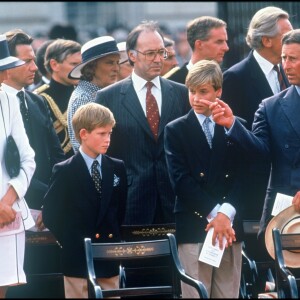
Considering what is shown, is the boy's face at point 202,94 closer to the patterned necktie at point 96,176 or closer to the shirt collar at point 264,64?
the patterned necktie at point 96,176

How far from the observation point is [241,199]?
34.5ft

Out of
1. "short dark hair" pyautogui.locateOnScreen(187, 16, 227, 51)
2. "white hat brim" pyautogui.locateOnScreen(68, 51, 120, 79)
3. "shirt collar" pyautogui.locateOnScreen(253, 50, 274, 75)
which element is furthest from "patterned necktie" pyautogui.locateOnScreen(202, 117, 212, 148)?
"short dark hair" pyautogui.locateOnScreen(187, 16, 227, 51)

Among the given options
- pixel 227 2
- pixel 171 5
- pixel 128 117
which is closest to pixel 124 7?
pixel 171 5

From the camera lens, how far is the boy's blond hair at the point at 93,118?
10375 millimetres

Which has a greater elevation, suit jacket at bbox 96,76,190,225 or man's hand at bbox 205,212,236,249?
suit jacket at bbox 96,76,190,225

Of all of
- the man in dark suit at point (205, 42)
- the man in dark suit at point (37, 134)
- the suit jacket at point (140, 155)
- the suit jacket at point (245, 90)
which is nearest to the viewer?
the suit jacket at point (140, 155)

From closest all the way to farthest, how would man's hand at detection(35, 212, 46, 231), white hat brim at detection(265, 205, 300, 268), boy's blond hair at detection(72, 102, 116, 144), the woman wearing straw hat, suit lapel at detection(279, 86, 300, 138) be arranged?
the woman wearing straw hat < white hat brim at detection(265, 205, 300, 268) < boy's blond hair at detection(72, 102, 116, 144) < suit lapel at detection(279, 86, 300, 138) < man's hand at detection(35, 212, 46, 231)

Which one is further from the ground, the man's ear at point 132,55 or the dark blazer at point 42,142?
the man's ear at point 132,55

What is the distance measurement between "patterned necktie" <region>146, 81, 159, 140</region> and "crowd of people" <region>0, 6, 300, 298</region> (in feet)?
0.03

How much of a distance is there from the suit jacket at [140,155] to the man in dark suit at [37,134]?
524 millimetres

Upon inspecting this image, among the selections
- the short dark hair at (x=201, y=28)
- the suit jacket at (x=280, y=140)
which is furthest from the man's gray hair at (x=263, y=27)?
the suit jacket at (x=280, y=140)

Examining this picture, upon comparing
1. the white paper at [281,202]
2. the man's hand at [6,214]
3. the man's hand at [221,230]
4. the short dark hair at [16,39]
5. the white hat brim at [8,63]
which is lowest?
the man's hand at [221,230]

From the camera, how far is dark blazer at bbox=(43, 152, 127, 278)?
1027 centimetres

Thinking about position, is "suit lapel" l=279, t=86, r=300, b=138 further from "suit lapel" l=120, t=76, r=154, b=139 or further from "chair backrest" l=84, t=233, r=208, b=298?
"chair backrest" l=84, t=233, r=208, b=298
